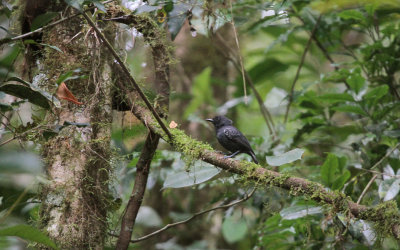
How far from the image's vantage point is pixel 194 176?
2.52 metres

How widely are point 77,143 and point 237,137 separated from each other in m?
1.45

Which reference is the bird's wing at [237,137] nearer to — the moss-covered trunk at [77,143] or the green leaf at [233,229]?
the moss-covered trunk at [77,143]

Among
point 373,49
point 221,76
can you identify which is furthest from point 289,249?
point 221,76

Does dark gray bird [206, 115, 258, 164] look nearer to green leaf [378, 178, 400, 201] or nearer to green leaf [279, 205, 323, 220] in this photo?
green leaf [279, 205, 323, 220]

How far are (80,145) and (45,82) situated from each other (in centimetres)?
46

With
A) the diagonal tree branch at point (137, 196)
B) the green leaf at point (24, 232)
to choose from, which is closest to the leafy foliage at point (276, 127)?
the green leaf at point (24, 232)

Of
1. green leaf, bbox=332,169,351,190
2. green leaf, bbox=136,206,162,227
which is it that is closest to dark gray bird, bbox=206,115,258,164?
green leaf, bbox=332,169,351,190

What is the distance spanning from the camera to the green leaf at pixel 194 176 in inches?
100.0

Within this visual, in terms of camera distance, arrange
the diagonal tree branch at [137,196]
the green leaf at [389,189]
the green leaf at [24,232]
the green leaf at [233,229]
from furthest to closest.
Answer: the green leaf at [233,229], the green leaf at [389,189], the diagonal tree branch at [137,196], the green leaf at [24,232]

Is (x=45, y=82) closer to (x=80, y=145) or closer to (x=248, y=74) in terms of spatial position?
(x=80, y=145)

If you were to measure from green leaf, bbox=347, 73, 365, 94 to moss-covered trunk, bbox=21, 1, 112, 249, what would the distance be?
1920mm

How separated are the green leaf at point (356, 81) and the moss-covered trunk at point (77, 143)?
1.92 meters

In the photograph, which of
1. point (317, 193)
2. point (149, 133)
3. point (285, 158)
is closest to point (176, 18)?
point (149, 133)

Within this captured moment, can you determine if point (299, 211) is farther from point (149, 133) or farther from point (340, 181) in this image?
point (149, 133)
